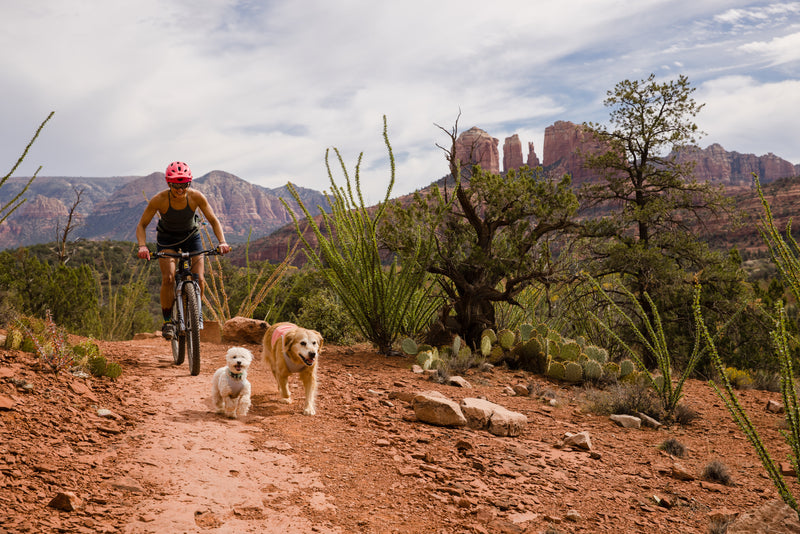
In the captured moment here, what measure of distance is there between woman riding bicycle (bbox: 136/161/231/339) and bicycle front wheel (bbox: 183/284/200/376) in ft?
0.93

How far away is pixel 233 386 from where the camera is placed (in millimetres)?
4578

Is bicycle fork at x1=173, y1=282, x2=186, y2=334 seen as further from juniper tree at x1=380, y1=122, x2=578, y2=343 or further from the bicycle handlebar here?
juniper tree at x1=380, y1=122, x2=578, y2=343

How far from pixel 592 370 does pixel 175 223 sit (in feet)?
19.6

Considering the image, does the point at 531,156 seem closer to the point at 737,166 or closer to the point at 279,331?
the point at 737,166

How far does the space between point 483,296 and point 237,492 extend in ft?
19.4

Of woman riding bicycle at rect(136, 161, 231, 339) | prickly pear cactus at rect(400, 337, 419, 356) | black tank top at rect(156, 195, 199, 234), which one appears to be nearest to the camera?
woman riding bicycle at rect(136, 161, 231, 339)

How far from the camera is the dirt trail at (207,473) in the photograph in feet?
9.57

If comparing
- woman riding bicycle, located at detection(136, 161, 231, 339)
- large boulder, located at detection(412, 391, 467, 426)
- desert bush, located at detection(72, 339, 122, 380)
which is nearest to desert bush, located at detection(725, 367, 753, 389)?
large boulder, located at detection(412, 391, 467, 426)

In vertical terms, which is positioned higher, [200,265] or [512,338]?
[200,265]

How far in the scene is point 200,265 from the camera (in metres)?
5.95

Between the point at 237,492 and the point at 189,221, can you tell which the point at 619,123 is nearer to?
the point at 189,221

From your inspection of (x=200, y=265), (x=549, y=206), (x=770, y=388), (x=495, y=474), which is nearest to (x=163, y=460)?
(x=495, y=474)

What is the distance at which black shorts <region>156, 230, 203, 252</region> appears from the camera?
588 centimetres

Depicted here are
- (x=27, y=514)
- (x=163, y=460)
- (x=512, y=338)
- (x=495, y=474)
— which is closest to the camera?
(x=27, y=514)
